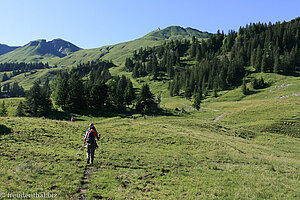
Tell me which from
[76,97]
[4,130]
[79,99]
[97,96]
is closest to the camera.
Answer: [4,130]

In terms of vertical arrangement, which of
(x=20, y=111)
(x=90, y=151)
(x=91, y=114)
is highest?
(x=90, y=151)

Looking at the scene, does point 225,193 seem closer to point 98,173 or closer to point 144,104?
point 98,173

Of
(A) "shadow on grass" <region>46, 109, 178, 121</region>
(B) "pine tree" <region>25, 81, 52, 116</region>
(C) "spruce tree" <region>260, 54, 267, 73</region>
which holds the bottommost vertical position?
(A) "shadow on grass" <region>46, 109, 178, 121</region>

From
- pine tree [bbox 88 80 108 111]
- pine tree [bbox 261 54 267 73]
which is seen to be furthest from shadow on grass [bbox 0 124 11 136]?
pine tree [bbox 261 54 267 73]

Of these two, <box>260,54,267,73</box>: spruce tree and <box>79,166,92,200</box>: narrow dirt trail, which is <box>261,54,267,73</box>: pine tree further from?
<box>79,166,92,200</box>: narrow dirt trail

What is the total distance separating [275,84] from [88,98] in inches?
5151

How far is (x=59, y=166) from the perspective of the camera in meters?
12.8

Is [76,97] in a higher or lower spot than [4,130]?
higher

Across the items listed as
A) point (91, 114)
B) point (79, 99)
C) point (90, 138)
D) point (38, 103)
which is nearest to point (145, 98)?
point (91, 114)

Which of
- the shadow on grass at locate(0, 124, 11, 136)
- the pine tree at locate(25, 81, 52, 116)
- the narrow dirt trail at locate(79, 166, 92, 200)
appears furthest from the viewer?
the pine tree at locate(25, 81, 52, 116)

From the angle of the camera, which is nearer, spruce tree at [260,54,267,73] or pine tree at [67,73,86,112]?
pine tree at [67,73,86,112]

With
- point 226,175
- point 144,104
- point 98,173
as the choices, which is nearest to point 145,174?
point 98,173

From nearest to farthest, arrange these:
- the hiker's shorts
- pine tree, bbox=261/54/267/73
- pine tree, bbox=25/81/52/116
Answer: the hiker's shorts < pine tree, bbox=25/81/52/116 < pine tree, bbox=261/54/267/73

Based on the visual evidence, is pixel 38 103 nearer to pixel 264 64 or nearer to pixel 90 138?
pixel 90 138
